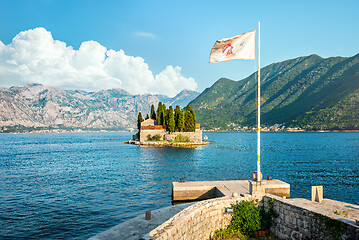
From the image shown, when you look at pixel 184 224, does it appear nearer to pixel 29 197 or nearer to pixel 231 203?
pixel 231 203

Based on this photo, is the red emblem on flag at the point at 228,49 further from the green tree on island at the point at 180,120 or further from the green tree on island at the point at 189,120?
the green tree on island at the point at 189,120

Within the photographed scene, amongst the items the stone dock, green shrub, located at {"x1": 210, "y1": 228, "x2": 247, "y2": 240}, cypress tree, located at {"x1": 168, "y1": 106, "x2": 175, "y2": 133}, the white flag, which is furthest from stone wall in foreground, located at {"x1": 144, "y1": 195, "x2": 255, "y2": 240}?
cypress tree, located at {"x1": 168, "y1": 106, "x2": 175, "y2": 133}

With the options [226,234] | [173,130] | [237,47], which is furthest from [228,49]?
[173,130]

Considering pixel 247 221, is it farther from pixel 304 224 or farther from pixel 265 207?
pixel 304 224

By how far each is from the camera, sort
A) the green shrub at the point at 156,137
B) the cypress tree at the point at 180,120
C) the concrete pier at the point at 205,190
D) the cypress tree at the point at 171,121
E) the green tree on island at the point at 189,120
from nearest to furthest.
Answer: the concrete pier at the point at 205,190
the cypress tree at the point at 171,121
the cypress tree at the point at 180,120
the green tree on island at the point at 189,120
the green shrub at the point at 156,137

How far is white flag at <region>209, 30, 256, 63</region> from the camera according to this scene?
13.4 meters

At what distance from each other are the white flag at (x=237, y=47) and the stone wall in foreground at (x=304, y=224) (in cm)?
824

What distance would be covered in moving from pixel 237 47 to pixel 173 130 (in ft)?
285

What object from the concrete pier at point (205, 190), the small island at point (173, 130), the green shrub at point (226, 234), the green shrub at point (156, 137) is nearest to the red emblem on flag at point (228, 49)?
Answer: the green shrub at point (226, 234)

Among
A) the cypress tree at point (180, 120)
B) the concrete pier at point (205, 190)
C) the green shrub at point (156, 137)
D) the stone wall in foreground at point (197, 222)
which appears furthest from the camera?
the green shrub at point (156, 137)

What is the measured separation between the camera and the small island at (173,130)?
96.9 meters

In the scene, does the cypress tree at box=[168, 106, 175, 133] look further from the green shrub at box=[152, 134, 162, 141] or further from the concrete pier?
the concrete pier

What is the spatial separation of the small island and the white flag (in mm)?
82133

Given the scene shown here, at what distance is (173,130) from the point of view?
99.9m
